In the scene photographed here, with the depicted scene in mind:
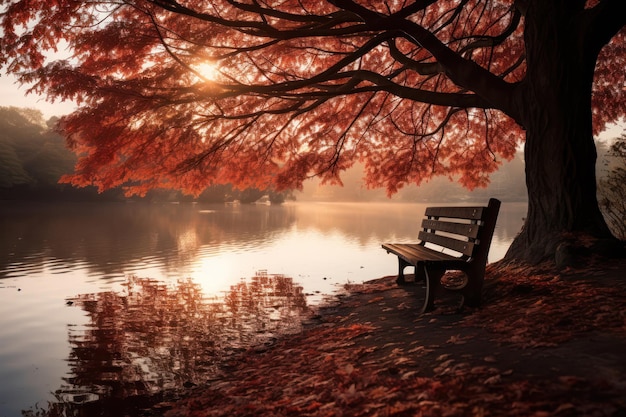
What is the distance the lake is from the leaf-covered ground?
832 mm

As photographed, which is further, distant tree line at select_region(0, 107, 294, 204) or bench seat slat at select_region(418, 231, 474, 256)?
distant tree line at select_region(0, 107, 294, 204)

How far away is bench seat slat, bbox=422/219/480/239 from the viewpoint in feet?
17.7

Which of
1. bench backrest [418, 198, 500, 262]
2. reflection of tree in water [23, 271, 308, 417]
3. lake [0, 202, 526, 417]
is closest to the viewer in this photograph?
reflection of tree in water [23, 271, 308, 417]

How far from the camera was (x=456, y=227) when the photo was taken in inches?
243

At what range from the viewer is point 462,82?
7.33m

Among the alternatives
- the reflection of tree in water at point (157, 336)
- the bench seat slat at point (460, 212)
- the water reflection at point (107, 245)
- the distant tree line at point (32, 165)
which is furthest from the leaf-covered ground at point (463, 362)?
the distant tree line at point (32, 165)

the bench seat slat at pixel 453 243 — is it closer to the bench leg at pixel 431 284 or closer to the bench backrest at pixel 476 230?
the bench backrest at pixel 476 230

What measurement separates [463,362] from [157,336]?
4.28 m

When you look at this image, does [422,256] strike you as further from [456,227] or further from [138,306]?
[138,306]

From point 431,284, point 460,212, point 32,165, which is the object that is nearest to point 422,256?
point 431,284

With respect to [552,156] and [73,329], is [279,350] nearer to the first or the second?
[73,329]

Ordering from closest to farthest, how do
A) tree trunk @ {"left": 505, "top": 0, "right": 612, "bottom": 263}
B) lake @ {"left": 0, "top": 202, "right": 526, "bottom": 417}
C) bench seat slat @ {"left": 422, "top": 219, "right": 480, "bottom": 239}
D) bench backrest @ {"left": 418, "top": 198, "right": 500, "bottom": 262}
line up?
lake @ {"left": 0, "top": 202, "right": 526, "bottom": 417}
bench backrest @ {"left": 418, "top": 198, "right": 500, "bottom": 262}
bench seat slat @ {"left": 422, "top": 219, "right": 480, "bottom": 239}
tree trunk @ {"left": 505, "top": 0, "right": 612, "bottom": 263}

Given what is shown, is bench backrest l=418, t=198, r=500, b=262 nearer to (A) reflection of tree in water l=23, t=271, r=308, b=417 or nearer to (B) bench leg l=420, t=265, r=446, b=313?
(B) bench leg l=420, t=265, r=446, b=313

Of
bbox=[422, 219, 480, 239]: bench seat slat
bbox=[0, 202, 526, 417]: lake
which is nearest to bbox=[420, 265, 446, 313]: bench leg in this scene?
bbox=[422, 219, 480, 239]: bench seat slat
